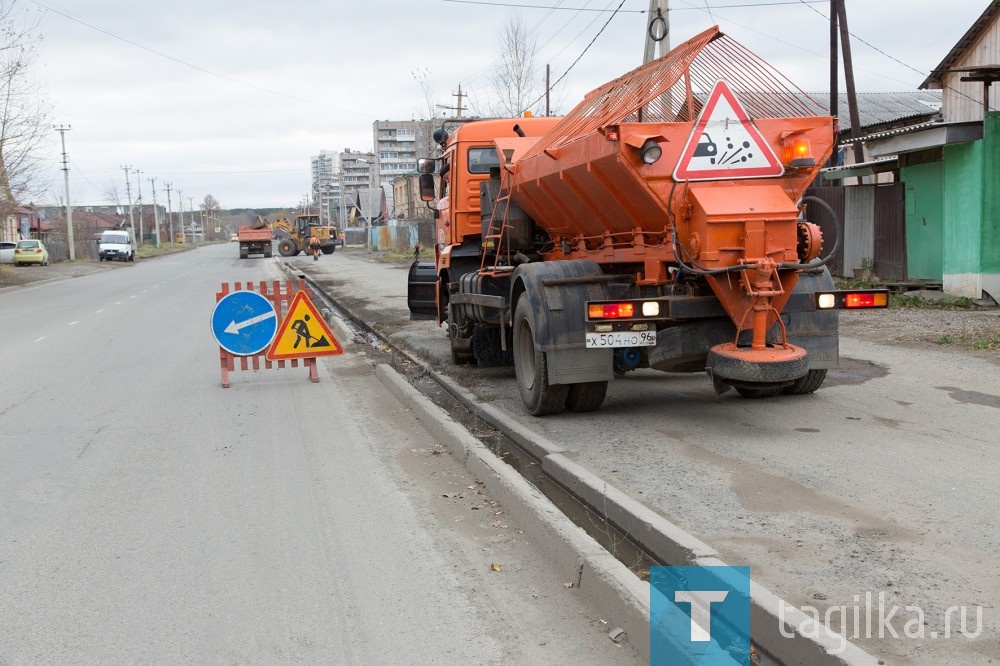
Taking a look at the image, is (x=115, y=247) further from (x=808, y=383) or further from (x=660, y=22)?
(x=808, y=383)

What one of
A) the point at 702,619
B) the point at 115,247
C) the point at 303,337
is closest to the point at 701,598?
the point at 702,619

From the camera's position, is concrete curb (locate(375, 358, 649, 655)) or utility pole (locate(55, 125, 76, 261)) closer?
concrete curb (locate(375, 358, 649, 655))

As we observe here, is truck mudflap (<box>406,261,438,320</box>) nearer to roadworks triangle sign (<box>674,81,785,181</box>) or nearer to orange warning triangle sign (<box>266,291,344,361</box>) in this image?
orange warning triangle sign (<box>266,291,344,361</box>)

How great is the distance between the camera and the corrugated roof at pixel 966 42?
67.3 ft

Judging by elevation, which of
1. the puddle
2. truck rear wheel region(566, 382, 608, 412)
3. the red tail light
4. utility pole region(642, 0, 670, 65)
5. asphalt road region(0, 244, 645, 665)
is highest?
utility pole region(642, 0, 670, 65)

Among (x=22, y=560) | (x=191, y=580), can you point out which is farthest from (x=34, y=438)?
(x=191, y=580)

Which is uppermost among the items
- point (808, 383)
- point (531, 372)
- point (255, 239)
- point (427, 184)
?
point (255, 239)

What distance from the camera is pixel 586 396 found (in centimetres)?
843

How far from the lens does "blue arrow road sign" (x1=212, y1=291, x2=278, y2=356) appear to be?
35.9 ft

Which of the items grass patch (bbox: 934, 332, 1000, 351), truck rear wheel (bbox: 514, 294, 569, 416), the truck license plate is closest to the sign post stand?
truck rear wheel (bbox: 514, 294, 569, 416)

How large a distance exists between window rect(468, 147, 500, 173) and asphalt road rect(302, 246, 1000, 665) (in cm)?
266

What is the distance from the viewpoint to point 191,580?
4824 mm

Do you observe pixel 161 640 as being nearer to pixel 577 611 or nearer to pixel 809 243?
pixel 577 611

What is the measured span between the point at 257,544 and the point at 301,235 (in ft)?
205
